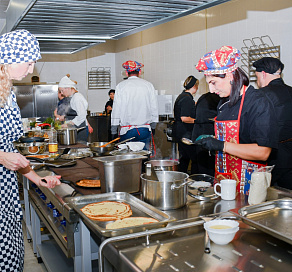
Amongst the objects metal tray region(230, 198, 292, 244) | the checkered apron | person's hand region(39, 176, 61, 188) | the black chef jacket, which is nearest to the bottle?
person's hand region(39, 176, 61, 188)

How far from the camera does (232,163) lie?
7.98 feet

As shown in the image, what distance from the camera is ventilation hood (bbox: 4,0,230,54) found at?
257 centimetres

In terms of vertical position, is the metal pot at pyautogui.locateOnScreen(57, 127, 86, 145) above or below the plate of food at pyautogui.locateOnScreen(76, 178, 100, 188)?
above

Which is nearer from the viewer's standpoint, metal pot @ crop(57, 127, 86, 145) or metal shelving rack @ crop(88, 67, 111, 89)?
metal pot @ crop(57, 127, 86, 145)

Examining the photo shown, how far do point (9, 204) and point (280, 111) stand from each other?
2555 mm

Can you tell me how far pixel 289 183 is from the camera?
333 centimetres

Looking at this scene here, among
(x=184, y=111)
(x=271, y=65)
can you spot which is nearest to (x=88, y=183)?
(x=271, y=65)

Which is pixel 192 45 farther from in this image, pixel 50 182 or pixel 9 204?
pixel 9 204

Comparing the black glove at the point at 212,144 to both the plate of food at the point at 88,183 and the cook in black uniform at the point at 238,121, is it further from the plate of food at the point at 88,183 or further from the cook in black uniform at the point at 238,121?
the plate of food at the point at 88,183

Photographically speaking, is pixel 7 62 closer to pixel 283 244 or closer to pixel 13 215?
pixel 13 215

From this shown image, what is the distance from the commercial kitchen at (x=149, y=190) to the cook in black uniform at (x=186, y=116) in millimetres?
765

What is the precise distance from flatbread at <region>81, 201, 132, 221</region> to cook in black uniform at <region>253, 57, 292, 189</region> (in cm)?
185

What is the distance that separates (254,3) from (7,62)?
469 cm

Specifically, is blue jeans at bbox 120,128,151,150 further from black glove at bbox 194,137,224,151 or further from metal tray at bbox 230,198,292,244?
metal tray at bbox 230,198,292,244
